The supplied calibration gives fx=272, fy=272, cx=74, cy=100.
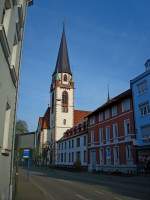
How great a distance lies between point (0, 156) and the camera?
7.69m

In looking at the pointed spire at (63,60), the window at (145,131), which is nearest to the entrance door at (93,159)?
the window at (145,131)

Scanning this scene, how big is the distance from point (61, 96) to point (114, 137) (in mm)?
45633

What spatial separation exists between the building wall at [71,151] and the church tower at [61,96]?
20.8ft

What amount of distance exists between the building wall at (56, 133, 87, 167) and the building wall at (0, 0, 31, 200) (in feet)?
153

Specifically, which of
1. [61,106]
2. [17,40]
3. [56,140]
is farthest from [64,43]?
[17,40]

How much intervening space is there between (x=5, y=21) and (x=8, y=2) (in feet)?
1.82

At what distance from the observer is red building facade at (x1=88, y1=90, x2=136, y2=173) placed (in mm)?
37781

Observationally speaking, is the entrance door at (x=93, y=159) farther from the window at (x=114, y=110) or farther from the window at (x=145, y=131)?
the window at (x=145, y=131)

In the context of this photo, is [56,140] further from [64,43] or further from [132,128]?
[132,128]

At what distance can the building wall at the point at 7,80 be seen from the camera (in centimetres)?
719

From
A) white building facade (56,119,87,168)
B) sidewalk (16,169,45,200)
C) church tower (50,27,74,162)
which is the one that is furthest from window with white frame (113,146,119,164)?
church tower (50,27,74,162)

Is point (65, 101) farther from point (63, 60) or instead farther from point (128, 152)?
point (128, 152)

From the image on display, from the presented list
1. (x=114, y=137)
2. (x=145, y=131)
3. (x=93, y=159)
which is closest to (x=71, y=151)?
(x=93, y=159)

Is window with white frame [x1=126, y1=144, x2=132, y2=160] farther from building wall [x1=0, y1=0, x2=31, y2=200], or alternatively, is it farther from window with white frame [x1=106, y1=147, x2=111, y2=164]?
building wall [x1=0, y1=0, x2=31, y2=200]
